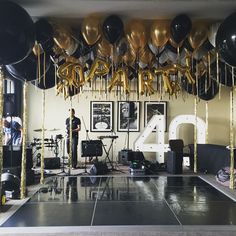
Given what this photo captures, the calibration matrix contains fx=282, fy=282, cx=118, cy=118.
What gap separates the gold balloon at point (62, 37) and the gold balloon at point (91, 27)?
297 millimetres

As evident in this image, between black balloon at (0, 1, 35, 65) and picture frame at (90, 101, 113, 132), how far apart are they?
601 centimetres

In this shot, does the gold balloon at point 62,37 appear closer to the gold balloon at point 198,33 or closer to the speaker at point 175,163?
the gold balloon at point 198,33

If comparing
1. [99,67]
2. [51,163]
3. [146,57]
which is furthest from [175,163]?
[51,163]

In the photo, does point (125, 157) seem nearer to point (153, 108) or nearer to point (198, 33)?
point (153, 108)

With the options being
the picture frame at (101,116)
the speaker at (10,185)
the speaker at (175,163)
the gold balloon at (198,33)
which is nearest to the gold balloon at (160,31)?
the gold balloon at (198,33)

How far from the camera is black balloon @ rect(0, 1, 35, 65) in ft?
8.58

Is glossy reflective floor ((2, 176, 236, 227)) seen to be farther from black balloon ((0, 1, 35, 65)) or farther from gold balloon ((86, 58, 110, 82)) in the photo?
gold balloon ((86, 58, 110, 82))

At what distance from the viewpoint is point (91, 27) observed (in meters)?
3.30

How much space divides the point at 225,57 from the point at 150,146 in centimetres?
469

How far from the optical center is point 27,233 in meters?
2.66

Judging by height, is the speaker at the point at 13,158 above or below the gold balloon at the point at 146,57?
below

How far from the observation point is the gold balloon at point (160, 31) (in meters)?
3.37

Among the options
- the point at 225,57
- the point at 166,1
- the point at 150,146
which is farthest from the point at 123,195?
the point at 150,146

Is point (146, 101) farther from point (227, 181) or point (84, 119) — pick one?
point (227, 181)
